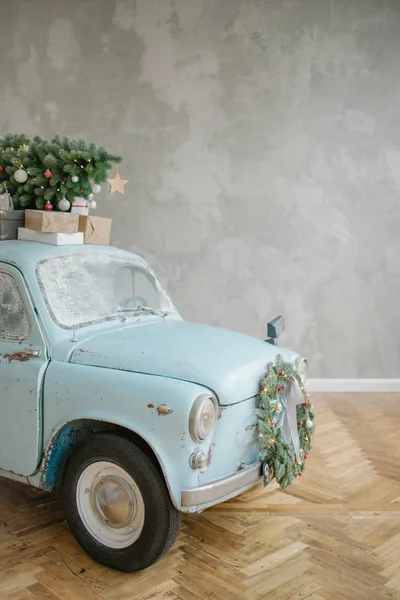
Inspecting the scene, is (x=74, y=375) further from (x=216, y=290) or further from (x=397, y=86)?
(x=397, y=86)

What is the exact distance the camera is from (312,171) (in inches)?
205

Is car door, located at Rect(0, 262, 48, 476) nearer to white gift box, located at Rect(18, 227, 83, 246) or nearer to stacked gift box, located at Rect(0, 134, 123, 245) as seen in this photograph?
white gift box, located at Rect(18, 227, 83, 246)

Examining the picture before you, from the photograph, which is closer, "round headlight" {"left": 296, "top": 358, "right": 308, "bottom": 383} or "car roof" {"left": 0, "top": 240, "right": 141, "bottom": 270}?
"car roof" {"left": 0, "top": 240, "right": 141, "bottom": 270}

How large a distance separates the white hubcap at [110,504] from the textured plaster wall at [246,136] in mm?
2934

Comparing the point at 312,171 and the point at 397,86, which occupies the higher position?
the point at 397,86

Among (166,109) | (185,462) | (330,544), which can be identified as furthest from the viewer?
(166,109)

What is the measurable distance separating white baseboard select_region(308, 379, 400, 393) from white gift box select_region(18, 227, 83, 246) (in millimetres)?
3037

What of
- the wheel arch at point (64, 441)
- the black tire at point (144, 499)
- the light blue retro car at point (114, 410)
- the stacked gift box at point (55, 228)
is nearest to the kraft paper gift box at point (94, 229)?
the stacked gift box at point (55, 228)

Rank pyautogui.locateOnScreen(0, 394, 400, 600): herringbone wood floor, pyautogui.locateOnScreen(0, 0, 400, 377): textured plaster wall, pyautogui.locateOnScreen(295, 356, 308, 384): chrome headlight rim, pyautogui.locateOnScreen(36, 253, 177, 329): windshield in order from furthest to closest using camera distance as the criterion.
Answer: pyautogui.locateOnScreen(0, 0, 400, 377): textured plaster wall < pyautogui.locateOnScreen(295, 356, 308, 384): chrome headlight rim < pyautogui.locateOnScreen(36, 253, 177, 329): windshield < pyautogui.locateOnScreen(0, 394, 400, 600): herringbone wood floor

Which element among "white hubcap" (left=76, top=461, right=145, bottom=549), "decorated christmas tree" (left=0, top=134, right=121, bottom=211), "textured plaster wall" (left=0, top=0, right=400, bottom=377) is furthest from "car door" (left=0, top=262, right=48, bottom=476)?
"textured plaster wall" (left=0, top=0, right=400, bottom=377)

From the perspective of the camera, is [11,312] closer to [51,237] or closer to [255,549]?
[51,237]

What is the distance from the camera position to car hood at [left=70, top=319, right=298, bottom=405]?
2393mm

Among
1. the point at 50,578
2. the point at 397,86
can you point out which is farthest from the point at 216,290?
the point at 50,578

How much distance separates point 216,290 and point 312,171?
1.41m
